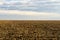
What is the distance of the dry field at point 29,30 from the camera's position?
0.98m

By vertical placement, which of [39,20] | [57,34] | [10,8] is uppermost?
[10,8]

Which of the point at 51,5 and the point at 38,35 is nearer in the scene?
the point at 38,35

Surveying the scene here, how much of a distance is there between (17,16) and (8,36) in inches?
9.4

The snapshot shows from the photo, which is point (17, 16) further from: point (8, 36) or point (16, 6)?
point (8, 36)

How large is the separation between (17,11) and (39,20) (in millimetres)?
251

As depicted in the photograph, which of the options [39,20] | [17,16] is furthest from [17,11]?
[39,20]

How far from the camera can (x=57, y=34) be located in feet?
3.28

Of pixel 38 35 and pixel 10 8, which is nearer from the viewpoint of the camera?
pixel 38 35

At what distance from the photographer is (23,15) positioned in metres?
1.15

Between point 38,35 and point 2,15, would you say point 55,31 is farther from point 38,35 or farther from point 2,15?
point 2,15

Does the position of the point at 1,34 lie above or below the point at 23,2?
below

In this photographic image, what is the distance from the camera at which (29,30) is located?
1.02m

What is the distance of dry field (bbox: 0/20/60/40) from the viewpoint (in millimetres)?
981

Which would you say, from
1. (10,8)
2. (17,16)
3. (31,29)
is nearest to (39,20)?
(31,29)
